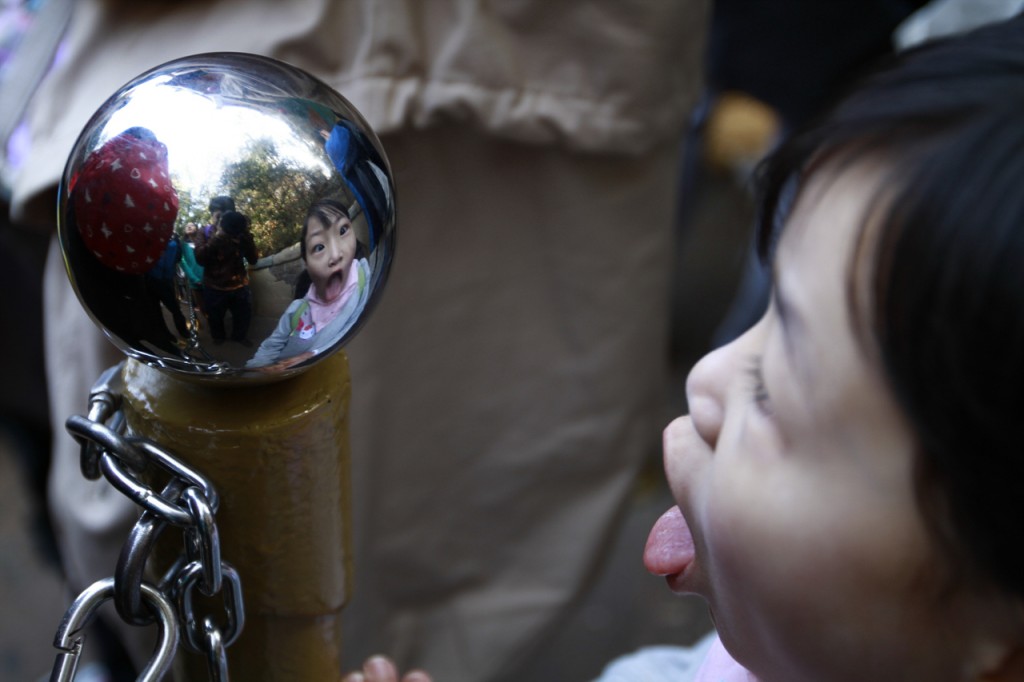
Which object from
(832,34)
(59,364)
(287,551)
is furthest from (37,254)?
(832,34)

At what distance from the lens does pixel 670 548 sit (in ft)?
1.53

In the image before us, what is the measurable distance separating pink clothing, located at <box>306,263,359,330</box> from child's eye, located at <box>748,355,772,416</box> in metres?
0.17

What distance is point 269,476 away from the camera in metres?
0.43

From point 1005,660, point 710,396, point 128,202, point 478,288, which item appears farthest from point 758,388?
point 478,288

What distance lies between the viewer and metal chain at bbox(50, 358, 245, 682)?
0.38m

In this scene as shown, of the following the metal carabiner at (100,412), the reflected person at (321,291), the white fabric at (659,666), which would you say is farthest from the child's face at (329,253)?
the white fabric at (659,666)

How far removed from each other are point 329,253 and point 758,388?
19cm

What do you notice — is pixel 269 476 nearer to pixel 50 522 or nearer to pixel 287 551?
pixel 287 551

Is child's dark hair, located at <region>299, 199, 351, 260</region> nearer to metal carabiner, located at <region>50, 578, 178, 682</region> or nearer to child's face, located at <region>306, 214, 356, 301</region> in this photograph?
child's face, located at <region>306, 214, 356, 301</region>

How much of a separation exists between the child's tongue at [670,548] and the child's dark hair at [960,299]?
0.47 feet

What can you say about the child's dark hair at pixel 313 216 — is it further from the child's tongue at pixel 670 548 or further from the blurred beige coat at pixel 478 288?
the blurred beige coat at pixel 478 288

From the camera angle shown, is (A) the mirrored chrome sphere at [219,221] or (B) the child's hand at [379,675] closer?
(A) the mirrored chrome sphere at [219,221]

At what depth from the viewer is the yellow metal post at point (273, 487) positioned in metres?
0.42

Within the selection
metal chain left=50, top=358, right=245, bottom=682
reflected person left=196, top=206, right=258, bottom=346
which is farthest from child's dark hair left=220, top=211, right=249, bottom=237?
metal chain left=50, top=358, right=245, bottom=682
